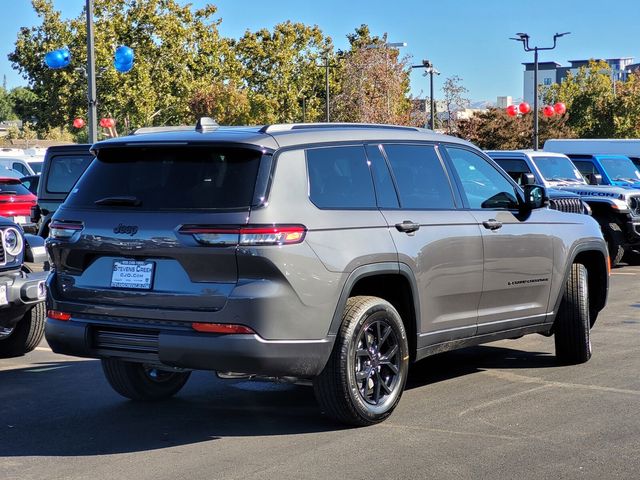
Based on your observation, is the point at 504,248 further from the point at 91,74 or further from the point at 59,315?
the point at 91,74

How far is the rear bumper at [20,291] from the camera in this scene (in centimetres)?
814

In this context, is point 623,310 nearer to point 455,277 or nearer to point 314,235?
point 455,277

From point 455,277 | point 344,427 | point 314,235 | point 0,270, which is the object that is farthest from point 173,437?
point 0,270

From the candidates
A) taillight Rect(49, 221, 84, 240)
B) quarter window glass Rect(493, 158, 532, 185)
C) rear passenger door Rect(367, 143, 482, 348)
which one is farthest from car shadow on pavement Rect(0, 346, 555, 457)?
quarter window glass Rect(493, 158, 532, 185)

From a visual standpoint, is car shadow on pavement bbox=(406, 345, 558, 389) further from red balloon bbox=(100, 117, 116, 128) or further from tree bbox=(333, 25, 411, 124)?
tree bbox=(333, 25, 411, 124)

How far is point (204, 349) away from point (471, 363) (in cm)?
354

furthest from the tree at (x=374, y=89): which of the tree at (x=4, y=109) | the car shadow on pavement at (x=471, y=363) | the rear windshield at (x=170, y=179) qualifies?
the tree at (x=4, y=109)

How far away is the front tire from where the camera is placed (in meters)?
6.09

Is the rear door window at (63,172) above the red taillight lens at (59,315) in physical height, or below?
above

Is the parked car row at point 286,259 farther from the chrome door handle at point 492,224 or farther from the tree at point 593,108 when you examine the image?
the tree at point 593,108

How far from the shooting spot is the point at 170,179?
6.09 meters

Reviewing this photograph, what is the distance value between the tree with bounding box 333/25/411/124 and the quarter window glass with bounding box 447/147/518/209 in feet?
149

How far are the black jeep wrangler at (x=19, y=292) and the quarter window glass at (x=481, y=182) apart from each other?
11.2ft

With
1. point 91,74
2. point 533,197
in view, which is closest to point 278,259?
point 533,197
